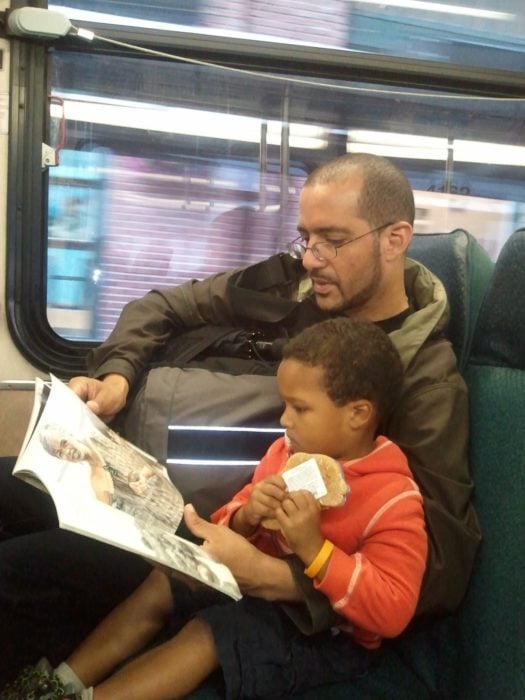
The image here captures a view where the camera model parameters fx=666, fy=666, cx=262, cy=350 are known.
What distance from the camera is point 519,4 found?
2.56m

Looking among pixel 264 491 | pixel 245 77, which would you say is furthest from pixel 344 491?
pixel 245 77

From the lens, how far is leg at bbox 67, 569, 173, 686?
124 cm

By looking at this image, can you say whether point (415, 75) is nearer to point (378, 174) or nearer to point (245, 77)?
point (245, 77)

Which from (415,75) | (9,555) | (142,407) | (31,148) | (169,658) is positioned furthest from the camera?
(415,75)

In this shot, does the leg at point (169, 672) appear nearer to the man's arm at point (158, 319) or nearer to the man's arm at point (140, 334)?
the man's arm at point (140, 334)

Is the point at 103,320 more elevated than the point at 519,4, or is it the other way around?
the point at 519,4

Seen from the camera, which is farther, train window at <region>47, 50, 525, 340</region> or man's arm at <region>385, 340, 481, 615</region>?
train window at <region>47, 50, 525, 340</region>

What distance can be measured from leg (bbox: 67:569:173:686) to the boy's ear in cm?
48

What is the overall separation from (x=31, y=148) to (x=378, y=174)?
4.08ft

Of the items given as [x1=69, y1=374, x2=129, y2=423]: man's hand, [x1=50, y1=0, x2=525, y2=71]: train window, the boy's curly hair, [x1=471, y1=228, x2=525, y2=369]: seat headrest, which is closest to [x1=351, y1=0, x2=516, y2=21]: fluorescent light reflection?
[x1=50, y1=0, x2=525, y2=71]: train window

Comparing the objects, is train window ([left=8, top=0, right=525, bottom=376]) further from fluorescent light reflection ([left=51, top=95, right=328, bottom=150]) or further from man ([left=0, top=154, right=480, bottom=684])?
man ([left=0, top=154, right=480, bottom=684])

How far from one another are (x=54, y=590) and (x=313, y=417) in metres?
0.66

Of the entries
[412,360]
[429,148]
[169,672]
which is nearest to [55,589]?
[169,672]

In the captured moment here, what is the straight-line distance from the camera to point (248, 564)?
1130 mm
